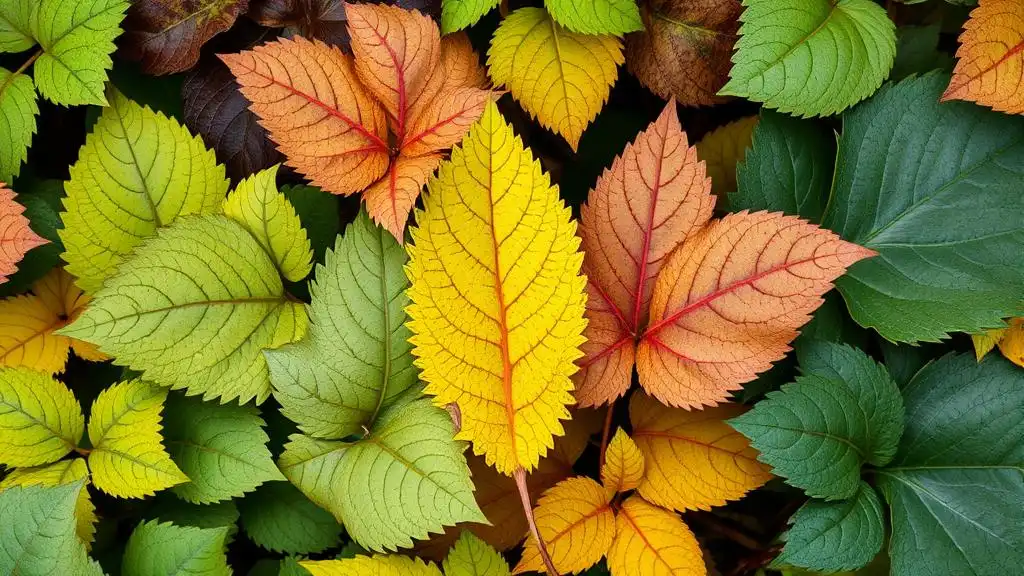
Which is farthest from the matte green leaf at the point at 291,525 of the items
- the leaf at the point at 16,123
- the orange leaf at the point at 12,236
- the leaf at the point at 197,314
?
the leaf at the point at 16,123

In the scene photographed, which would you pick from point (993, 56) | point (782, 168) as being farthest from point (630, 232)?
point (993, 56)

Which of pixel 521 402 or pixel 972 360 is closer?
pixel 521 402

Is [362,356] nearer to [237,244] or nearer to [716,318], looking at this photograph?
[237,244]

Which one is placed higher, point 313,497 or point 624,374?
point 624,374

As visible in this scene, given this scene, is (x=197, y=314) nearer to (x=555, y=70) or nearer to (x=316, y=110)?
(x=316, y=110)

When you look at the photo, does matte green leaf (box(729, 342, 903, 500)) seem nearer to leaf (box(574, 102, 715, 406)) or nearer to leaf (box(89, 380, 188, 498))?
leaf (box(574, 102, 715, 406))

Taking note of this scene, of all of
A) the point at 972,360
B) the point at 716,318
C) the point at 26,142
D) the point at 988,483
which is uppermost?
the point at 26,142

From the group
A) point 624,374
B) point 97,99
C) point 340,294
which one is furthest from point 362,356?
point 97,99
